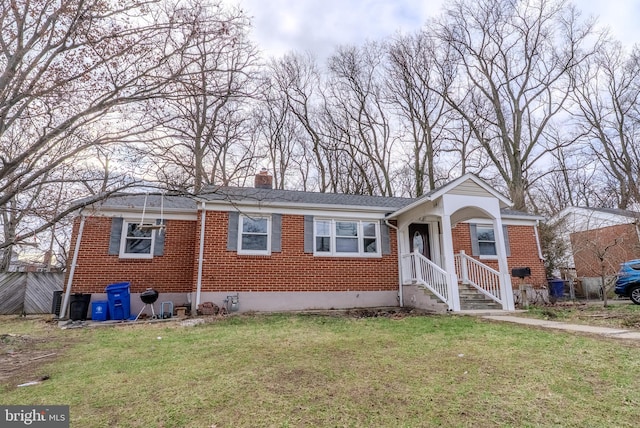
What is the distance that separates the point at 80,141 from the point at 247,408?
5.19m

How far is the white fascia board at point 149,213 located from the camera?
34.3 ft

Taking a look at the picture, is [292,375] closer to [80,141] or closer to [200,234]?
[80,141]

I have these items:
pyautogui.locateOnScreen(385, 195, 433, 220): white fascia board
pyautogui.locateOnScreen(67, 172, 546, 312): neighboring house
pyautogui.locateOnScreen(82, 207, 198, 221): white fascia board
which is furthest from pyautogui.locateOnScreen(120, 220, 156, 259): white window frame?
pyautogui.locateOnScreen(385, 195, 433, 220): white fascia board

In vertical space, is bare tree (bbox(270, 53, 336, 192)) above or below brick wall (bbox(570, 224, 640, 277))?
above

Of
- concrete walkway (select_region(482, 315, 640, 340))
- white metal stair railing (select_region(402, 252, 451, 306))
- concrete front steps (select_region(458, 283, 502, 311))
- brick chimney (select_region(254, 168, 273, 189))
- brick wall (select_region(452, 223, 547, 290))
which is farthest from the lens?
brick chimney (select_region(254, 168, 273, 189))

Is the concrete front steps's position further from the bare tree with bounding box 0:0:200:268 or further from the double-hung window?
the bare tree with bounding box 0:0:200:268

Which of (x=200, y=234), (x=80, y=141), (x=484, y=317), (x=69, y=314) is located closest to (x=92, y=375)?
(x=80, y=141)

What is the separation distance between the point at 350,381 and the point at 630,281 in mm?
12921

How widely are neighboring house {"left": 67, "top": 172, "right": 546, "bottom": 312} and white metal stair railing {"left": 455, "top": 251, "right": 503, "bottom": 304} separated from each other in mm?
34

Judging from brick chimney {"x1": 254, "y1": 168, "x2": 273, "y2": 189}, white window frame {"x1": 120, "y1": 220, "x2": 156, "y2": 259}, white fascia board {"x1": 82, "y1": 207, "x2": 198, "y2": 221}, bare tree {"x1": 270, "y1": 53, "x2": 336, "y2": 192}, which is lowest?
white window frame {"x1": 120, "y1": 220, "x2": 156, "y2": 259}

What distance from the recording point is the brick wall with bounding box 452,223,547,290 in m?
12.7

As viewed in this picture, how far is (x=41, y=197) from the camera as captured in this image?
302 inches

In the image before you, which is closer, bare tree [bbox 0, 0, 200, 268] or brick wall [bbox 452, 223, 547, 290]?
bare tree [bbox 0, 0, 200, 268]

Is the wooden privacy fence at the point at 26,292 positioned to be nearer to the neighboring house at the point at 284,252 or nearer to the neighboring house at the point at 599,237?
Answer: the neighboring house at the point at 284,252
